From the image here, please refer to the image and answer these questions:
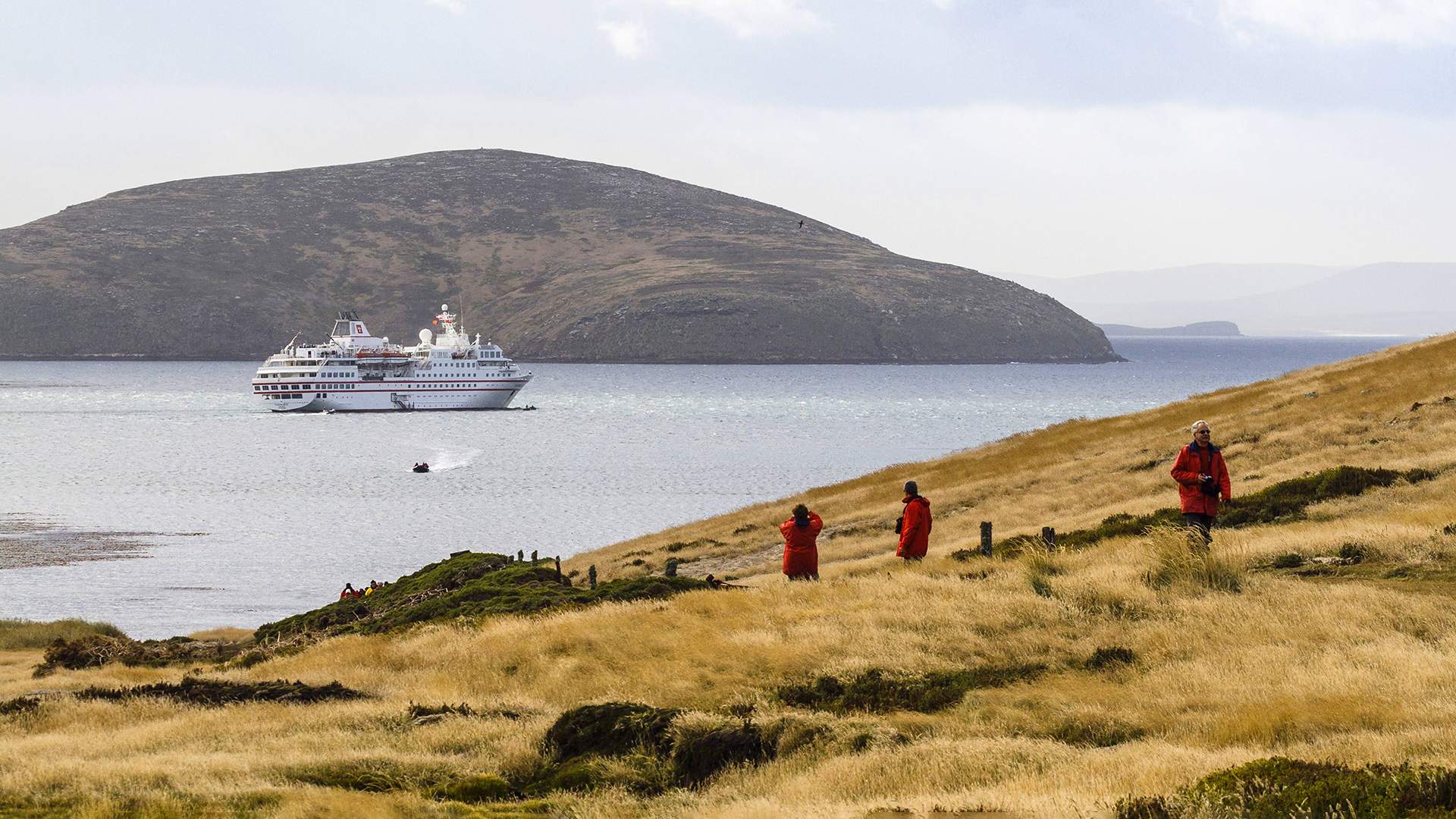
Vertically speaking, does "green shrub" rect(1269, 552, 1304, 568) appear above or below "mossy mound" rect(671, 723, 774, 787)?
above

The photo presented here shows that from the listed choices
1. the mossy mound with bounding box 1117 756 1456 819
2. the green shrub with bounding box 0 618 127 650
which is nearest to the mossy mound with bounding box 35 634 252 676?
the green shrub with bounding box 0 618 127 650

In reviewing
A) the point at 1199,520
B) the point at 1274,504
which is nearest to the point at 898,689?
the point at 1199,520

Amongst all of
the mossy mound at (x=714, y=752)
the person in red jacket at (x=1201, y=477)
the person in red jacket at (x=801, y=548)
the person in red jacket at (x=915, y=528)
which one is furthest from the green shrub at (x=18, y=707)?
the person in red jacket at (x=1201, y=477)

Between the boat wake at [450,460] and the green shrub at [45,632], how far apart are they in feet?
167

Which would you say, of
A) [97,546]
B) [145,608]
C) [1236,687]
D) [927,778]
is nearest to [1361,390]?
[1236,687]

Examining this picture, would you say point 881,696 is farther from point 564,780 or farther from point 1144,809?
point 1144,809

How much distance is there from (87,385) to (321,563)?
158670 millimetres

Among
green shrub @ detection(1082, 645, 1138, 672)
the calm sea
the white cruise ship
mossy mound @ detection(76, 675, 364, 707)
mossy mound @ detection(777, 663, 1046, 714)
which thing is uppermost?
the white cruise ship

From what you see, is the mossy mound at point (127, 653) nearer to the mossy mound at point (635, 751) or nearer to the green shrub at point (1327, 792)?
the mossy mound at point (635, 751)

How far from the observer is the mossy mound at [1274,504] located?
22641mm

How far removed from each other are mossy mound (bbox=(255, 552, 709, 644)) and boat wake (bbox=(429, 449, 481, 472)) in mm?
53207

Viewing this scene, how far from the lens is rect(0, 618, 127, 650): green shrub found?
29.0 m

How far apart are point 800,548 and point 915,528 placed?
176 cm

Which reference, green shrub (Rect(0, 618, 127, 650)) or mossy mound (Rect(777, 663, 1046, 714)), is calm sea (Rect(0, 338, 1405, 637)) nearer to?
green shrub (Rect(0, 618, 127, 650))
